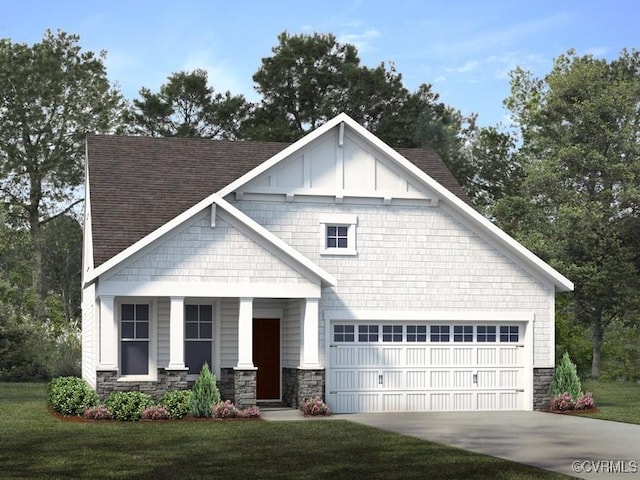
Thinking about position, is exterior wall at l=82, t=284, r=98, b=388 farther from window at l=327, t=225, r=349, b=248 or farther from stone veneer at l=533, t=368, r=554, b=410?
stone veneer at l=533, t=368, r=554, b=410

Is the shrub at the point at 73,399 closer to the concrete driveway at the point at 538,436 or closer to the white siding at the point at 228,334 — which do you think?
the white siding at the point at 228,334

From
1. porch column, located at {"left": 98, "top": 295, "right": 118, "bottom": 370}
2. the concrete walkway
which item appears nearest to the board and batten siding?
the concrete walkway

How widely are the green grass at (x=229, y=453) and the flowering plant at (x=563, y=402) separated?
644 cm

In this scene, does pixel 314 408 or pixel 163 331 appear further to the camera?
pixel 163 331

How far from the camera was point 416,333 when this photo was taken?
26.6 m

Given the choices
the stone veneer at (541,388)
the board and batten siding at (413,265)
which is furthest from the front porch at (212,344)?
the stone veneer at (541,388)

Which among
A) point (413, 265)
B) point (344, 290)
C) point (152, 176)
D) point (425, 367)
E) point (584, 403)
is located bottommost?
point (584, 403)

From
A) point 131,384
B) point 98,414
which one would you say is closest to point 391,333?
point 131,384

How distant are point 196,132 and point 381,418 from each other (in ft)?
114

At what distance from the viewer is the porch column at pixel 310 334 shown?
24.6 metres

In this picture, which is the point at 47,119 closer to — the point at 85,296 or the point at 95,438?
the point at 85,296

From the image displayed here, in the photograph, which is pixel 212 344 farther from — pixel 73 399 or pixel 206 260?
pixel 73 399

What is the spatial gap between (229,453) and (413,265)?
Answer: 11148 mm

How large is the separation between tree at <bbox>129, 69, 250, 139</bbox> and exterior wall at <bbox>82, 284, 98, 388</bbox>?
24.9m
